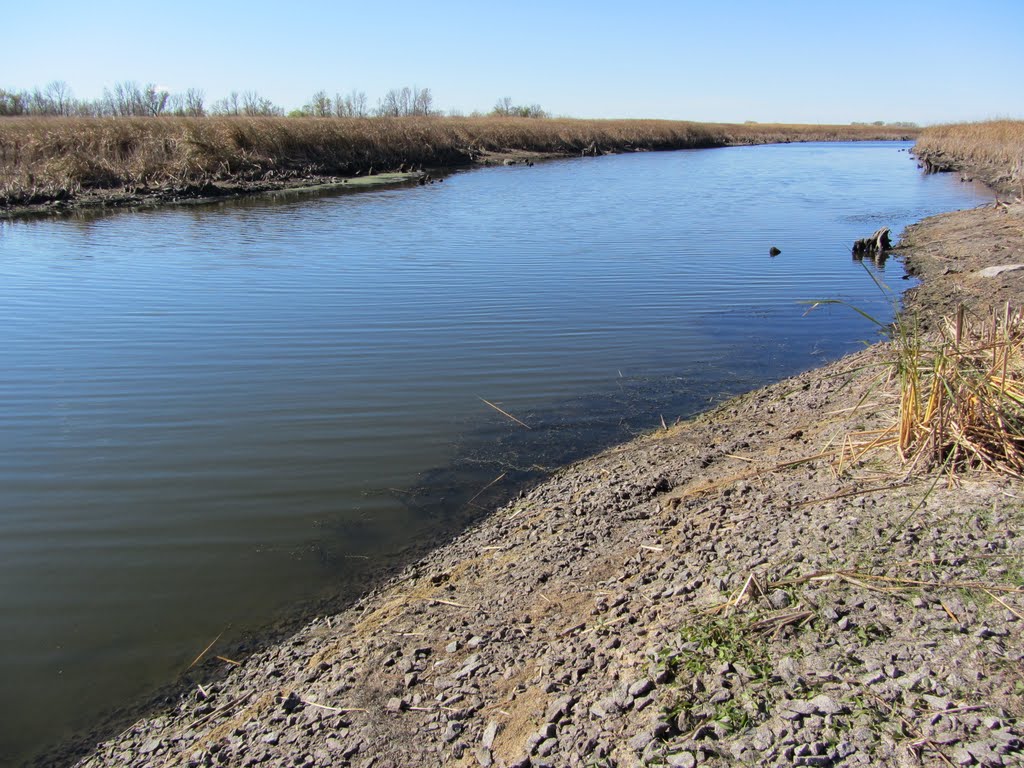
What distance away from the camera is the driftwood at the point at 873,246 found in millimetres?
16094

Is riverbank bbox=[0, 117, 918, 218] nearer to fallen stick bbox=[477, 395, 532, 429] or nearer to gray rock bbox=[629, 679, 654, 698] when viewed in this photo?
fallen stick bbox=[477, 395, 532, 429]

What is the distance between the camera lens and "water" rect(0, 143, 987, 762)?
4.78m

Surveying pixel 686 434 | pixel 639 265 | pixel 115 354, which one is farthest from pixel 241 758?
pixel 639 265

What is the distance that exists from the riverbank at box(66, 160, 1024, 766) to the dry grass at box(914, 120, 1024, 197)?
23.6 metres

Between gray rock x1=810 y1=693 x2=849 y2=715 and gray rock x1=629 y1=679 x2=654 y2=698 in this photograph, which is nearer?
gray rock x1=810 y1=693 x2=849 y2=715

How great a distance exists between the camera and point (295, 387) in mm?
8258

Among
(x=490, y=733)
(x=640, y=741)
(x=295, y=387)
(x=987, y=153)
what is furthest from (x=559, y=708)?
(x=987, y=153)

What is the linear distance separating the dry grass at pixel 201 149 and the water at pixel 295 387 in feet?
25.2

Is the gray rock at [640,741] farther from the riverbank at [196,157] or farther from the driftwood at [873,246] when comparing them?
the riverbank at [196,157]

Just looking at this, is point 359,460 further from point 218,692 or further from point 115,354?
point 115,354

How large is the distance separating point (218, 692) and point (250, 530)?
168 centimetres

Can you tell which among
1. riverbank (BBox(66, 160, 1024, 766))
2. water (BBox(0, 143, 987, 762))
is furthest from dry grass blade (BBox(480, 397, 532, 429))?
riverbank (BBox(66, 160, 1024, 766))

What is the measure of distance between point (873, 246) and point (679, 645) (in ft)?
50.4

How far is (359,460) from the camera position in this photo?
649 centimetres
